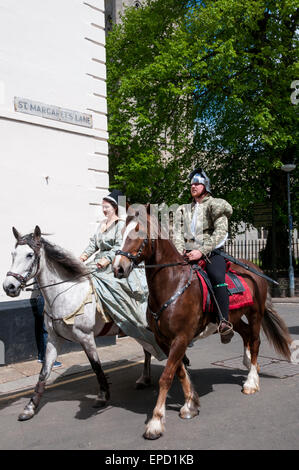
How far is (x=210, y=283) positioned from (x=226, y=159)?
49.9ft

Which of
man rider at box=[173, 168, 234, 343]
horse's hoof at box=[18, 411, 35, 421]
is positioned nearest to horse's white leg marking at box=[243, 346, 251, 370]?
man rider at box=[173, 168, 234, 343]

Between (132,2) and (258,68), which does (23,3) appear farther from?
(132,2)

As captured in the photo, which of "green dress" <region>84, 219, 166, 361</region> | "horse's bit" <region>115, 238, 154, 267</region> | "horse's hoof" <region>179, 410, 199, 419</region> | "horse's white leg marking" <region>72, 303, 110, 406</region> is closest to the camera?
"horse's bit" <region>115, 238, 154, 267</region>

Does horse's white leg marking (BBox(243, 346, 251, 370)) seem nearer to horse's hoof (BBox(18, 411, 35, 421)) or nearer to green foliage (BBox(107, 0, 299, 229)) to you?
horse's hoof (BBox(18, 411, 35, 421))

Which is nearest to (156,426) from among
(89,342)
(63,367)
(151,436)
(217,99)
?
(151,436)

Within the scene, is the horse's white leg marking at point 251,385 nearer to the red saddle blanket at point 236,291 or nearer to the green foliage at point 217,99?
the red saddle blanket at point 236,291

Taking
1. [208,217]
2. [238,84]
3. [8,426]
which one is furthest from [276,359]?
[238,84]

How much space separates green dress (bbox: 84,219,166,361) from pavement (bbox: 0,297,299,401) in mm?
1834

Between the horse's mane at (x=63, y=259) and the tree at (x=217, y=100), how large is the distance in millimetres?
12207

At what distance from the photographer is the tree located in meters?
16.5

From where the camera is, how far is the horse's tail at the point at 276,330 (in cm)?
591

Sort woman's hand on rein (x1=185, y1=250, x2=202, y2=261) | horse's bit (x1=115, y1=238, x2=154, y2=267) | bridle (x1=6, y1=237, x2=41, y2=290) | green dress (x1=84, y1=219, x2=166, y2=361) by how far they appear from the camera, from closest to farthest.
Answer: horse's bit (x1=115, y1=238, x2=154, y2=267), bridle (x1=6, y1=237, x2=41, y2=290), woman's hand on rein (x1=185, y1=250, x2=202, y2=261), green dress (x1=84, y1=219, x2=166, y2=361)

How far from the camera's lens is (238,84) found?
53.4 ft

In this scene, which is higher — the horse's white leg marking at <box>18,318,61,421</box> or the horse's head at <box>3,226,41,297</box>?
the horse's head at <box>3,226,41,297</box>
